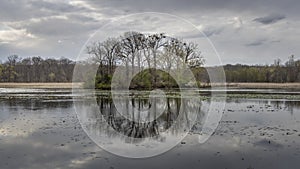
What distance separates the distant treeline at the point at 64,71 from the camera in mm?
92438

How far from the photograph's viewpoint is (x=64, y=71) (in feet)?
334

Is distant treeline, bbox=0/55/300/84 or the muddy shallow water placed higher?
distant treeline, bbox=0/55/300/84

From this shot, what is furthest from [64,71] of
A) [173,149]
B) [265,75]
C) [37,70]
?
[173,149]

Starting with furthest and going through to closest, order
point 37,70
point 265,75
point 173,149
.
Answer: point 37,70 → point 265,75 → point 173,149

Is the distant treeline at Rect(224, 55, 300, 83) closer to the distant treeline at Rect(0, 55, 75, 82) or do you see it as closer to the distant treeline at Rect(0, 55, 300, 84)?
the distant treeline at Rect(0, 55, 300, 84)

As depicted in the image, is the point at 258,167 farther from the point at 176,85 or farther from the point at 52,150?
the point at 176,85

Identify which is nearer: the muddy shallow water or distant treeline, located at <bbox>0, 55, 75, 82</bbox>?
the muddy shallow water

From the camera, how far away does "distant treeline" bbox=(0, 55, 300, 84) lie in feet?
303

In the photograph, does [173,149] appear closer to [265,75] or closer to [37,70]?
[265,75]

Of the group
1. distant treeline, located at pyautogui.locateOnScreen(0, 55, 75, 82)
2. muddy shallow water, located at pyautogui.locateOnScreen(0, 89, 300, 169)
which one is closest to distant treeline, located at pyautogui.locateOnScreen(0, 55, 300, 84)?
distant treeline, located at pyautogui.locateOnScreen(0, 55, 75, 82)

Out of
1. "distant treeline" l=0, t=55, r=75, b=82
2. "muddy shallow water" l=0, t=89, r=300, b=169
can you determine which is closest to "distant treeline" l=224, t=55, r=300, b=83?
"distant treeline" l=0, t=55, r=75, b=82

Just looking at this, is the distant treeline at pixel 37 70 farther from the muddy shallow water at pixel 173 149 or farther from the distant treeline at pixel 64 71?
the muddy shallow water at pixel 173 149

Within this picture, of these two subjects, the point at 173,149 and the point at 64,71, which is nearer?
the point at 173,149

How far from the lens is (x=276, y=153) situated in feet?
29.8
